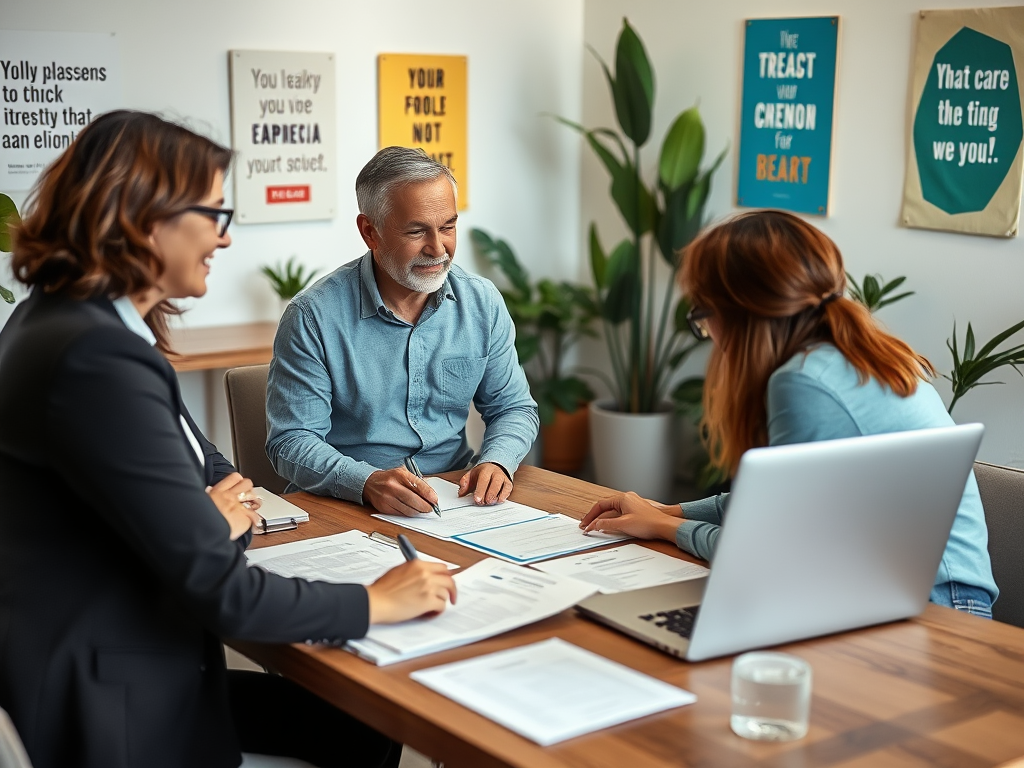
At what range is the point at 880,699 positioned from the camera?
4.50ft

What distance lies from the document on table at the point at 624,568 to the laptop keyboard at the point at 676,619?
0.11m

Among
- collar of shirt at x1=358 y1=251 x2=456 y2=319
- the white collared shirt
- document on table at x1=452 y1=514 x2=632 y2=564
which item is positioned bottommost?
document on table at x1=452 y1=514 x2=632 y2=564

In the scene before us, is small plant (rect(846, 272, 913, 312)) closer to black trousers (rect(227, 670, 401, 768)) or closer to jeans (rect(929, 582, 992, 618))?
jeans (rect(929, 582, 992, 618))

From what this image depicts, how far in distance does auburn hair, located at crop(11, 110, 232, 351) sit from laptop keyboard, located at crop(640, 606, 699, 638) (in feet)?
2.50

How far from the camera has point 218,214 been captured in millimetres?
1543

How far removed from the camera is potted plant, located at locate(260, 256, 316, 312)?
427 centimetres

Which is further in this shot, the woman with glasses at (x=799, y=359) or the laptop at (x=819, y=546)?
the woman with glasses at (x=799, y=359)

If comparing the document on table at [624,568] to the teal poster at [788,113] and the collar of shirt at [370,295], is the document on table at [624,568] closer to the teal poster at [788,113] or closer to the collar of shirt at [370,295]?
the collar of shirt at [370,295]

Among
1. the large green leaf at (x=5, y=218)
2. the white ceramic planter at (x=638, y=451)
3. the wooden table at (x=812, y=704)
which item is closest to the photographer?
the wooden table at (x=812, y=704)

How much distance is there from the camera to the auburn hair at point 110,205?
146 centimetres

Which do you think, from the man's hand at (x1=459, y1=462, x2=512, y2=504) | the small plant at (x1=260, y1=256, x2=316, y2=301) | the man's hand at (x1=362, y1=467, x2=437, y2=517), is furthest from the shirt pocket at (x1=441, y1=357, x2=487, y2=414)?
the small plant at (x1=260, y1=256, x2=316, y2=301)

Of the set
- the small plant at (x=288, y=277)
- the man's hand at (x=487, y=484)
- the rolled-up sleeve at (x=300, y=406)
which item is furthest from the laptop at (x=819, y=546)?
the small plant at (x=288, y=277)

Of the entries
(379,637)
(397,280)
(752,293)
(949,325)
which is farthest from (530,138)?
(379,637)

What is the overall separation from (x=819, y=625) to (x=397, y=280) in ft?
4.07
